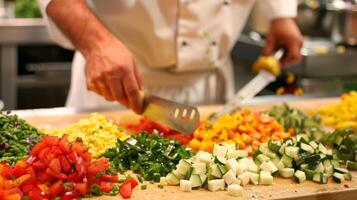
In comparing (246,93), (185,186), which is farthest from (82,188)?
(246,93)

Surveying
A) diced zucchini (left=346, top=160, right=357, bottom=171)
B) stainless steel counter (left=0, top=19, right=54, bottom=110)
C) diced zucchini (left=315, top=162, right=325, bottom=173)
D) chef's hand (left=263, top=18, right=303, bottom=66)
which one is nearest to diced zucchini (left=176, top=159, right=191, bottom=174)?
diced zucchini (left=315, top=162, right=325, bottom=173)

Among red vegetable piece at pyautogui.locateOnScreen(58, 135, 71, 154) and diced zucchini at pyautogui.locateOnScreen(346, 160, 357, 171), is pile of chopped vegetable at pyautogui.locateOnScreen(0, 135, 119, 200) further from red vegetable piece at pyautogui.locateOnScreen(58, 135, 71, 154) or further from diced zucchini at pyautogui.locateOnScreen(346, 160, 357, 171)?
diced zucchini at pyautogui.locateOnScreen(346, 160, 357, 171)

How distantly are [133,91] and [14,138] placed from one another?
358 millimetres

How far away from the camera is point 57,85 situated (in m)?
3.94

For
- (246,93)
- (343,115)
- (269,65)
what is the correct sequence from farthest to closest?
(269,65) → (246,93) → (343,115)

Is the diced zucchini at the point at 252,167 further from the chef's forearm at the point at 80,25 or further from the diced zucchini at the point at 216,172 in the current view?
the chef's forearm at the point at 80,25

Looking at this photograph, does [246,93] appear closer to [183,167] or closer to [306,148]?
[306,148]

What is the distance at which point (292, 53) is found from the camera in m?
2.53

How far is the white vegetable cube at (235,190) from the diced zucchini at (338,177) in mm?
271

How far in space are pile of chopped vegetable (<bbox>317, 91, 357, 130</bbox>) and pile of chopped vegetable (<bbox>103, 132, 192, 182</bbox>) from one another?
0.62 m

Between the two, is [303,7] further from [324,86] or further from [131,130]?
[131,130]

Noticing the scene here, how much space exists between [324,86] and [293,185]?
1.84 meters

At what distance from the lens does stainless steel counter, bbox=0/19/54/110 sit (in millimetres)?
3564

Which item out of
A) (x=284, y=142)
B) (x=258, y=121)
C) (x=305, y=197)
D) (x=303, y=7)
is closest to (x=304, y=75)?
(x=303, y=7)
